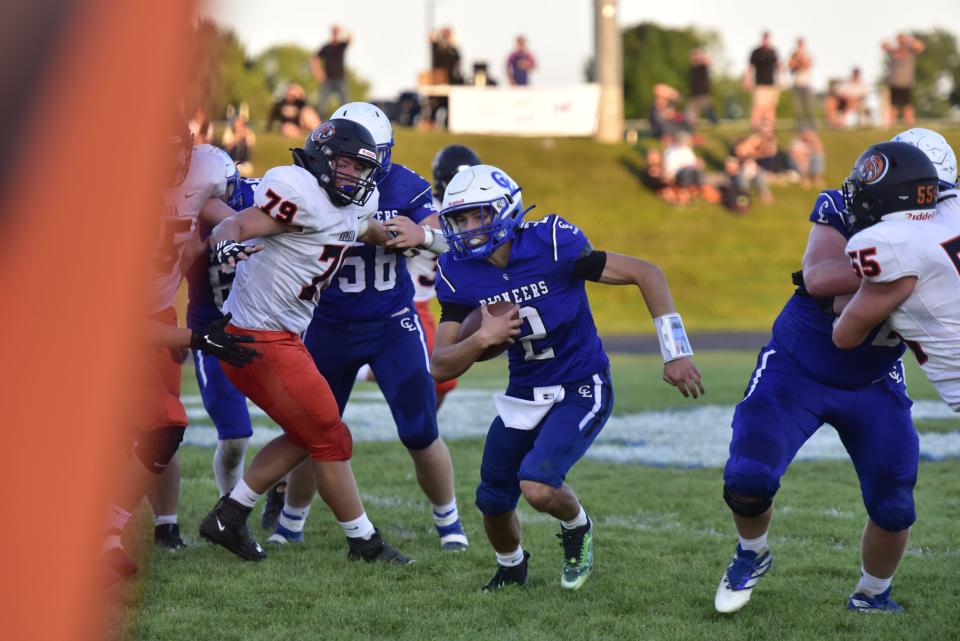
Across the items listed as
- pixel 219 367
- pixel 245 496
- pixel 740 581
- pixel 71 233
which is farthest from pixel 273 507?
pixel 71 233

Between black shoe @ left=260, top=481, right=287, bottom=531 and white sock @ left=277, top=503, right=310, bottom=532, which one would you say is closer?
white sock @ left=277, top=503, right=310, bottom=532

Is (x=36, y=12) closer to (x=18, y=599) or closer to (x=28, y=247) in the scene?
(x=28, y=247)

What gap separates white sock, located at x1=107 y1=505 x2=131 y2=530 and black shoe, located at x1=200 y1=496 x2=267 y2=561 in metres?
0.31

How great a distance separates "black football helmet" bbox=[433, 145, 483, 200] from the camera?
659 cm

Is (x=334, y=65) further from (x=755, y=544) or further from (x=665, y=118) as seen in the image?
(x=755, y=544)

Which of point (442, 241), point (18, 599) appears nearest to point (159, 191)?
point (18, 599)

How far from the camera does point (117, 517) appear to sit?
15.3 feet

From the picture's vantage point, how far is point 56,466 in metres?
1.18

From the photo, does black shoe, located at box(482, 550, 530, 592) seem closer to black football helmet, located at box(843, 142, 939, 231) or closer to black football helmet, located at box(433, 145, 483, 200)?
black football helmet, located at box(843, 142, 939, 231)

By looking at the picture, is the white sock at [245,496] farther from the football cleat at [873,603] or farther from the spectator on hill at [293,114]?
the spectator on hill at [293,114]

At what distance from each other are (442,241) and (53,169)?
13.0ft

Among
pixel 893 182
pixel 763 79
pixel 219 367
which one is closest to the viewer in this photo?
pixel 893 182

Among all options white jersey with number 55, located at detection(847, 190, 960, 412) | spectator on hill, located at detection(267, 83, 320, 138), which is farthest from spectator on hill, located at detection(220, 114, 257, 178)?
white jersey with number 55, located at detection(847, 190, 960, 412)

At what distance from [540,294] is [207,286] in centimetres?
176
